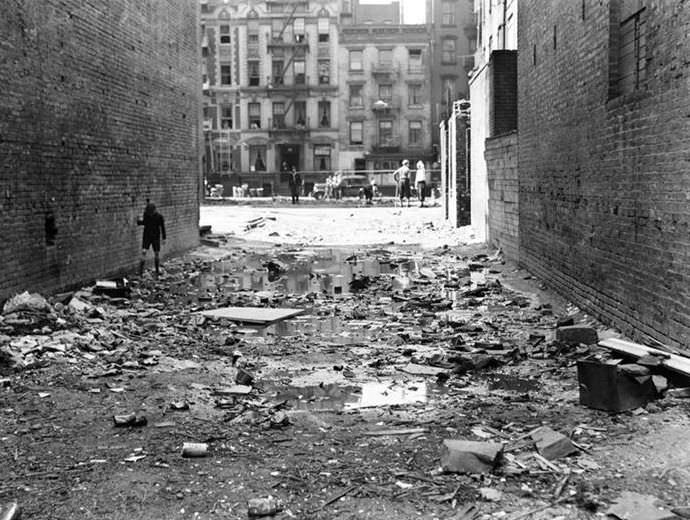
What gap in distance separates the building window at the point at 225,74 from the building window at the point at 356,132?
463 inches

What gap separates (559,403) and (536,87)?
8763 mm

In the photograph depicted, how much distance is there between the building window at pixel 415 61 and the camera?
71.9 m

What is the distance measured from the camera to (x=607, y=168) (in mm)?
9594

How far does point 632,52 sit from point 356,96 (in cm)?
6447

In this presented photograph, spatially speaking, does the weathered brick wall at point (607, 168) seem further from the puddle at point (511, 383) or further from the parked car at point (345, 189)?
the parked car at point (345, 189)

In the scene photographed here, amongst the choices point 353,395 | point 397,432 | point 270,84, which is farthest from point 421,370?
point 270,84

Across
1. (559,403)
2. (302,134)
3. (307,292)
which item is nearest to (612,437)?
(559,403)

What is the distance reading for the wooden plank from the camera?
6496 mm

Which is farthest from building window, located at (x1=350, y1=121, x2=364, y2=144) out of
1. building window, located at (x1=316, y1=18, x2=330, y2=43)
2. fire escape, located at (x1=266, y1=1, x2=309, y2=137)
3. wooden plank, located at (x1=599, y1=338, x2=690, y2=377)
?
wooden plank, located at (x1=599, y1=338, x2=690, y2=377)

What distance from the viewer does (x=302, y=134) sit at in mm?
71500

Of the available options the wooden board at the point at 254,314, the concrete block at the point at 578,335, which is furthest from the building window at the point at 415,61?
the concrete block at the point at 578,335

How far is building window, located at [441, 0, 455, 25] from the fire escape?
12468 mm

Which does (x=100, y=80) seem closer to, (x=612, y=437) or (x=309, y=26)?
(x=612, y=437)

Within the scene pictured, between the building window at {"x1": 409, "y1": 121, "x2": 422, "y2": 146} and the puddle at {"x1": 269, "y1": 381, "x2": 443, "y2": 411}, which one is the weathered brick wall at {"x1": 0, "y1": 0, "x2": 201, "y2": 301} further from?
the building window at {"x1": 409, "y1": 121, "x2": 422, "y2": 146}
